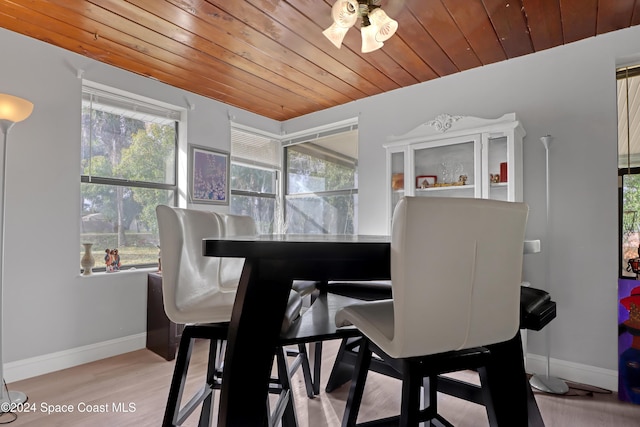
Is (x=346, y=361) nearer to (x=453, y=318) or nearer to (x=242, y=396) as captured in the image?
(x=242, y=396)

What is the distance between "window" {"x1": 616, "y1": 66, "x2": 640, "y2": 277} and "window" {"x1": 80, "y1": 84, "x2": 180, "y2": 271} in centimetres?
355

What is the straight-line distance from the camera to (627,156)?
7.72 feet

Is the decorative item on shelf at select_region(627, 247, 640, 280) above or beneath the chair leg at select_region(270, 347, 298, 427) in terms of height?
above

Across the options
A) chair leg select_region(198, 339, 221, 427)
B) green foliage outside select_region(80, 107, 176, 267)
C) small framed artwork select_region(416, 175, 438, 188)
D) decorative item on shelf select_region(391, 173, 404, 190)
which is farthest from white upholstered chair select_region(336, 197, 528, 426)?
green foliage outside select_region(80, 107, 176, 267)

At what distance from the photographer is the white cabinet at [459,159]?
8.22ft

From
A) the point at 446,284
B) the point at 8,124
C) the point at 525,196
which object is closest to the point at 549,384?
the point at 525,196

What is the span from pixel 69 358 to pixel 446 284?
2899 millimetres

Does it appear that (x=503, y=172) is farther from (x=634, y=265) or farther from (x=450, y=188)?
(x=634, y=265)

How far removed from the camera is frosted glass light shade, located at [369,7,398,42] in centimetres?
176

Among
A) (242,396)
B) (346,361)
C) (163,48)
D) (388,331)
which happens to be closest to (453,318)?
(388,331)

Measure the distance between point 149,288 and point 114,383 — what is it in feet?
2.79

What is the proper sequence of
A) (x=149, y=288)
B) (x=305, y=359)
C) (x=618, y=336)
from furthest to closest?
(x=149, y=288), (x=618, y=336), (x=305, y=359)

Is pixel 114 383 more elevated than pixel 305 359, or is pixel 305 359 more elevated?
pixel 305 359

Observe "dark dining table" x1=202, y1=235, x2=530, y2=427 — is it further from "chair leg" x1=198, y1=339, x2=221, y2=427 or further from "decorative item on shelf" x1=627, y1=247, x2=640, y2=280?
"decorative item on shelf" x1=627, y1=247, x2=640, y2=280
